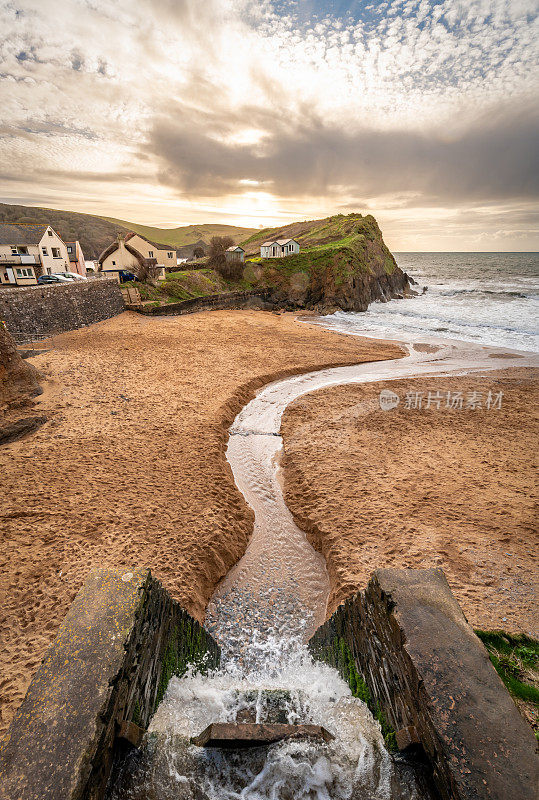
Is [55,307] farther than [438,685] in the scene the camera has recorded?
Yes

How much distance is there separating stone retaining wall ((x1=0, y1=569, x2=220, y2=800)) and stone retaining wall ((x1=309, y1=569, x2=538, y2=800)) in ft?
8.96

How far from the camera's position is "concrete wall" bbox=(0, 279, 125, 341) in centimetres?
2127

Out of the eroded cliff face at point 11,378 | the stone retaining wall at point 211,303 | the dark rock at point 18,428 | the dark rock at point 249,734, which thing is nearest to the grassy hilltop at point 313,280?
the stone retaining wall at point 211,303

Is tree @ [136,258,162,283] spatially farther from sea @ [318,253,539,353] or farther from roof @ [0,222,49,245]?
sea @ [318,253,539,353]

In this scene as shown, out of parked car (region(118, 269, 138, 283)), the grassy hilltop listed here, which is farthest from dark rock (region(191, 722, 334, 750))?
parked car (region(118, 269, 138, 283))

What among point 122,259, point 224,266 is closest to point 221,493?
point 224,266

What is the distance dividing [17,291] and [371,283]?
37970 mm

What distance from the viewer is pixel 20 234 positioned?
37.4 m

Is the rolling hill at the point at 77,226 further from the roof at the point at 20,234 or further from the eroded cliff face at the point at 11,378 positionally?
the eroded cliff face at the point at 11,378

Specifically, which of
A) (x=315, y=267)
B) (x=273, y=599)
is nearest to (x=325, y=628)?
(x=273, y=599)

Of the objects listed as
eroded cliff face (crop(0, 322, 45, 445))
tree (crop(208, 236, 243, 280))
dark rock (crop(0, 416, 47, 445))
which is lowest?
dark rock (crop(0, 416, 47, 445))

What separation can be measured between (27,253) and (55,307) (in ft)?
65.4

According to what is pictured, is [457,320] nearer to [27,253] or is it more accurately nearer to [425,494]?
[425,494]

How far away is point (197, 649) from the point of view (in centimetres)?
550
